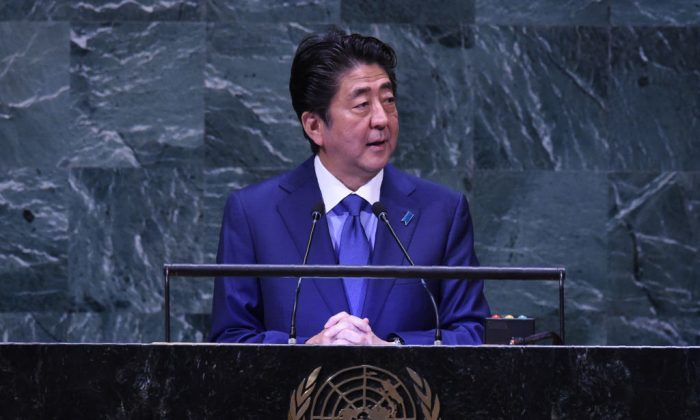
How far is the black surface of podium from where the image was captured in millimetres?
2561

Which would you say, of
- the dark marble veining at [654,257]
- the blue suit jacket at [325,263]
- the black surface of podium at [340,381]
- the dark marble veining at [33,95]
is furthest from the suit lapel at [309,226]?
the dark marble veining at [654,257]

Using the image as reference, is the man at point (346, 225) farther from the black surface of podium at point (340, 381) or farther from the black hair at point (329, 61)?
the black surface of podium at point (340, 381)

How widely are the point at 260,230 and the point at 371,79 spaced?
57cm

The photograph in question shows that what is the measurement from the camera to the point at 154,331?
5.88 m

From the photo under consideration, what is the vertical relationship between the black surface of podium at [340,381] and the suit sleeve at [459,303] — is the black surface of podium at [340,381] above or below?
below

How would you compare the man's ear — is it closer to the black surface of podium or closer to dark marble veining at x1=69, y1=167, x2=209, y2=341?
the black surface of podium

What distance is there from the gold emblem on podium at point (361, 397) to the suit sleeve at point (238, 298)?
1041mm

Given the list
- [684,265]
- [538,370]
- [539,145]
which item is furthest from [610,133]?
[538,370]

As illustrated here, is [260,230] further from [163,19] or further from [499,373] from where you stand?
[163,19]

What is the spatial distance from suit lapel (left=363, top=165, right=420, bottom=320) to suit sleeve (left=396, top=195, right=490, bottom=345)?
13 cm

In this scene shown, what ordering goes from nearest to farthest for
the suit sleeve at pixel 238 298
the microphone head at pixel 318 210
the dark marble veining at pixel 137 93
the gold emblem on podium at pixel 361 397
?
the gold emblem on podium at pixel 361 397 → the microphone head at pixel 318 210 → the suit sleeve at pixel 238 298 → the dark marble veining at pixel 137 93

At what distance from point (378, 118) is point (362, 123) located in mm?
53

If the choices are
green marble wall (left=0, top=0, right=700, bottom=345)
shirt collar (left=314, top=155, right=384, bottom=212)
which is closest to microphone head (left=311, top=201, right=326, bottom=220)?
shirt collar (left=314, top=155, right=384, bottom=212)

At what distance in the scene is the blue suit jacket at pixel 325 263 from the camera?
3727 millimetres
